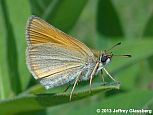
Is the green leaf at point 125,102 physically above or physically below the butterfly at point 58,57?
below

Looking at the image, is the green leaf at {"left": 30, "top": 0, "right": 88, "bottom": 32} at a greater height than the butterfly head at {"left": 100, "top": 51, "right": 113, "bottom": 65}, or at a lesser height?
greater

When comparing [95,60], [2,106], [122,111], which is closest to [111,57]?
[95,60]

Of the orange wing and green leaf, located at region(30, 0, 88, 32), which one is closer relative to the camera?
the orange wing

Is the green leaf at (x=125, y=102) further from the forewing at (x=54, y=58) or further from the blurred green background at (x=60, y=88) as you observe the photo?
the forewing at (x=54, y=58)

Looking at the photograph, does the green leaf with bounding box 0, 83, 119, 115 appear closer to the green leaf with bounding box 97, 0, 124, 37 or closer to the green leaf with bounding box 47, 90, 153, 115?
the green leaf with bounding box 47, 90, 153, 115

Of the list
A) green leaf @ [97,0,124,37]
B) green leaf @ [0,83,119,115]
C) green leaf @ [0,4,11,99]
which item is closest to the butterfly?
green leaf @ [0,4,11,99]

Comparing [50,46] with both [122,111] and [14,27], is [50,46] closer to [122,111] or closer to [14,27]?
[14,27]

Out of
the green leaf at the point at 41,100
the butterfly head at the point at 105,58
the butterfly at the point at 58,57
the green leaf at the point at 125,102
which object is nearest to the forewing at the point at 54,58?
the butterfly at the point at 58,57

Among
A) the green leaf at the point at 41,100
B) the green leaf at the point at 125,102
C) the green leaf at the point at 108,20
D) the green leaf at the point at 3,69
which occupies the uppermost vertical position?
the green leaf at the point at 108,20
